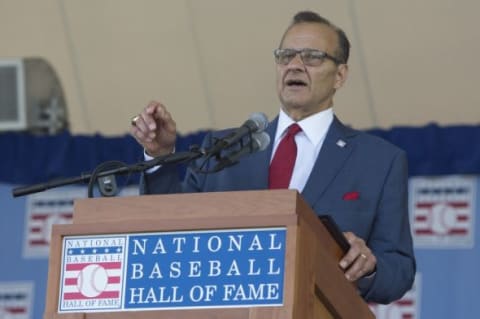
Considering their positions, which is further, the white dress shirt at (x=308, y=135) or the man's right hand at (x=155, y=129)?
the white dress shirt at (x=308, y=135)

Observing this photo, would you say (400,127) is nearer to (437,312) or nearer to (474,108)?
(474,108)

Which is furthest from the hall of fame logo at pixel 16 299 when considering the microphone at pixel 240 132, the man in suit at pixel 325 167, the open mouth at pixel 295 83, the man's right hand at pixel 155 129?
the microphone at pixel 240 132

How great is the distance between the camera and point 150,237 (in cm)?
334

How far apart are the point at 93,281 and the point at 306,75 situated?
46.0 inches

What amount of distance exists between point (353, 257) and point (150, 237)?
55 cm

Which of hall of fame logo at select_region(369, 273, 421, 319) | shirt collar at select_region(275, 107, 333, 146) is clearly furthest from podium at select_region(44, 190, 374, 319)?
hall of fame logo at select_region(369, 273, 421, 319)

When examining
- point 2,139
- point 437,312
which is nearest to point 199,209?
point 437,312

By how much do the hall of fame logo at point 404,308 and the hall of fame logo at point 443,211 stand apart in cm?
22

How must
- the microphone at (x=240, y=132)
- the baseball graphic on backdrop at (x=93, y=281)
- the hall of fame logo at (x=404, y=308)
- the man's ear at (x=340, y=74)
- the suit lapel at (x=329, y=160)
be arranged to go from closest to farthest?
1. the baseball graphic on backdrop at (x=93, y=281)
2. the microphone at (x=240, y=132)
3. the suit lapel at (x=329, y=160)
4. the man's ear at (x=340, y=74)
5. the hall of fame logo at (x=404, y=308)

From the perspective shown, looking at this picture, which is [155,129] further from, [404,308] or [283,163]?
[404,308]

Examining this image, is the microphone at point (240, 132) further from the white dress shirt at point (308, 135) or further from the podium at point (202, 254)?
the white dress shirt at point (308, 135)

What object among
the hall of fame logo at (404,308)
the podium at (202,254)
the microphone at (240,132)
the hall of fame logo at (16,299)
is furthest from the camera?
the hall of fame logo at (16,299)

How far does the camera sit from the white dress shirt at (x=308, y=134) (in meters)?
4.21

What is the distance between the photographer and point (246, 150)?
11.8ft
